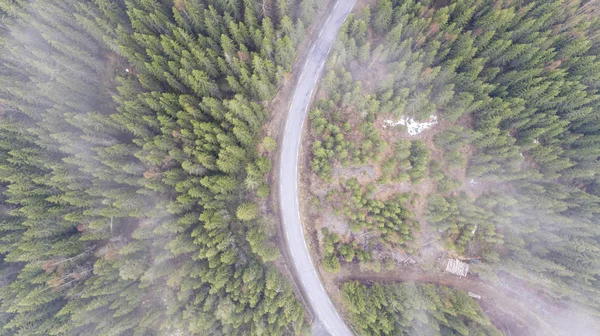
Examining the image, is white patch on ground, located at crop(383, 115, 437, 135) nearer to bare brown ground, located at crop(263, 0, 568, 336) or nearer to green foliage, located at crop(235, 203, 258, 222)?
bare brown ground, located at crop(263, 0, 568, 336)

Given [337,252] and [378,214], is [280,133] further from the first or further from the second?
[337,252]

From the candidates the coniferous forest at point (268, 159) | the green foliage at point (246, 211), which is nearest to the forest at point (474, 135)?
the coniferous forest at point (268, 159)

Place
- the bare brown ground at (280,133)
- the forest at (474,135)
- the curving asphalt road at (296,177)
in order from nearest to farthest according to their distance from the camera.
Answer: the forest at (474,135) → the bare brown ground at (280,133) → the curving asphalt road at (296,177)

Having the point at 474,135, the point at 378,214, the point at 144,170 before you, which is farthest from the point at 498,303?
the point at 144,170

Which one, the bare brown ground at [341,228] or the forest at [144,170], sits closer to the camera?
the forest at [144,170]

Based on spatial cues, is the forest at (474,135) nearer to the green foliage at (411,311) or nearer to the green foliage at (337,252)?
the green foliage at (337,252)
